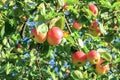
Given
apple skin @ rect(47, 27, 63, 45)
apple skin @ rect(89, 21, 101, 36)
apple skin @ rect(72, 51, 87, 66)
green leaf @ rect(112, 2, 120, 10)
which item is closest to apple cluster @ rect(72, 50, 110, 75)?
apple skin @ rect(72, 51, 87, 66)

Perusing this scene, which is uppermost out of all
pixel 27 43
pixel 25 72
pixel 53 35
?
pixel 53 35

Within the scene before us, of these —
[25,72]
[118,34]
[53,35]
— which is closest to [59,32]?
[53,35]

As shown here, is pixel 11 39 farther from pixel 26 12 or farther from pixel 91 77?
pixel 91 77

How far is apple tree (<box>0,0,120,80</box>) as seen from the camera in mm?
2365

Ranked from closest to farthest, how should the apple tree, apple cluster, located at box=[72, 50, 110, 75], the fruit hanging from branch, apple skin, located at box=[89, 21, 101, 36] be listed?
the fruit hanging from branch < the apple tree < apple cluster, located at box=[72, 50, 110, 75] < apple skin, located at box=[89, 21, 101, 36]

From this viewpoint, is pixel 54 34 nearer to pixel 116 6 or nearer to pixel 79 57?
pixel 79 57

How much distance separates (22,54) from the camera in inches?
166

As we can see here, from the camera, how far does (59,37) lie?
2250mm

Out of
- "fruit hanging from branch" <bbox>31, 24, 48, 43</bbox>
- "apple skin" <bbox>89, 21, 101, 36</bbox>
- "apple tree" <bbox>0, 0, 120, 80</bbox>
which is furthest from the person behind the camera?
"apple skin" <bbox>89, 21, 101, 36</bbox>

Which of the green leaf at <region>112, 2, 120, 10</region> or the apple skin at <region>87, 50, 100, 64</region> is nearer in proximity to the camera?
the apple skin at <region>87, 50, 100, 64</region>

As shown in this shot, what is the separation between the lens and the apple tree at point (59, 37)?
237 centimetres

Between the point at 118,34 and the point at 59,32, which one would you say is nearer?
the point at 59,32

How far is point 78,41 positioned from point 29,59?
1778 mm

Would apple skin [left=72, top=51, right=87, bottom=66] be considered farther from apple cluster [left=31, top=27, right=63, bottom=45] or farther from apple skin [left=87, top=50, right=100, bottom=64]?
apple cluster [left=31, top=27, right=63, bottom=45]
